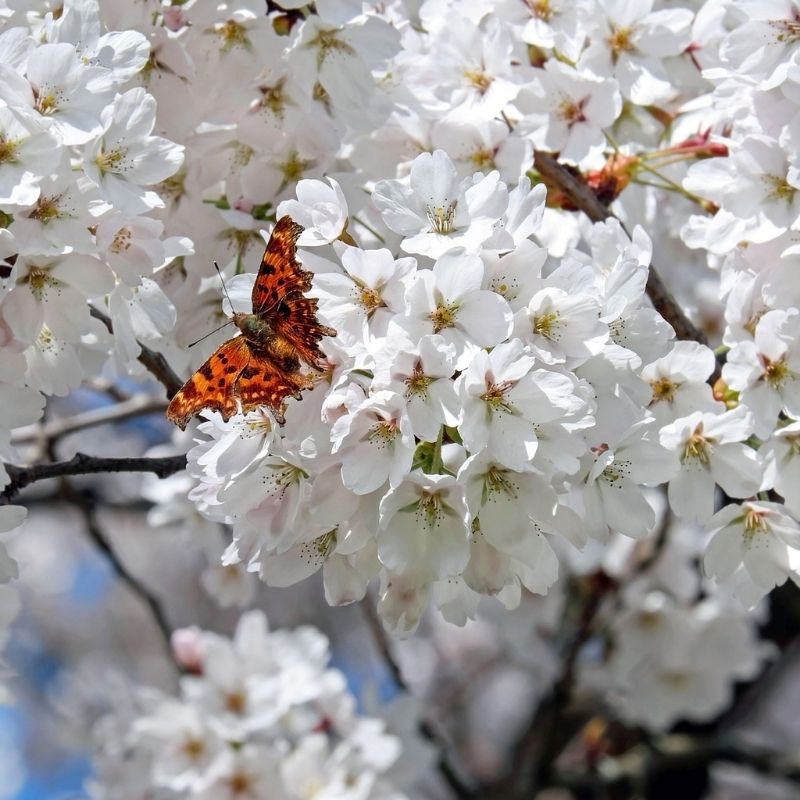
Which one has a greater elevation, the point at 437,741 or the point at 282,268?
the point at 282,268

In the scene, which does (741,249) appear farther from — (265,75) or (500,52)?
(265,75)

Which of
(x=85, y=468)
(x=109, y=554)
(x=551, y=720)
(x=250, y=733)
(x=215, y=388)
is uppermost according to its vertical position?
(x=215, y=388)

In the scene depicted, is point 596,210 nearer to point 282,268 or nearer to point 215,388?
point 282,268

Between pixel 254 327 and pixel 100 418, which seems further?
pixel 100 418

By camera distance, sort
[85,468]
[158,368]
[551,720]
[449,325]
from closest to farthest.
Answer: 1. [449,325]
2. [85,468]
3. [158,368]
4. [551,720]

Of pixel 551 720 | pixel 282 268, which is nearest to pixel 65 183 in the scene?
pixel 282 268

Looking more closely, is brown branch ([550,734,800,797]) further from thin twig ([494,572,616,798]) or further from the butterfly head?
the butterfly head

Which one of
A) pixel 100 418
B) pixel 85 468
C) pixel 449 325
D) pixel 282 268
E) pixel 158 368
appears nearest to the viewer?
pixel 449 325
